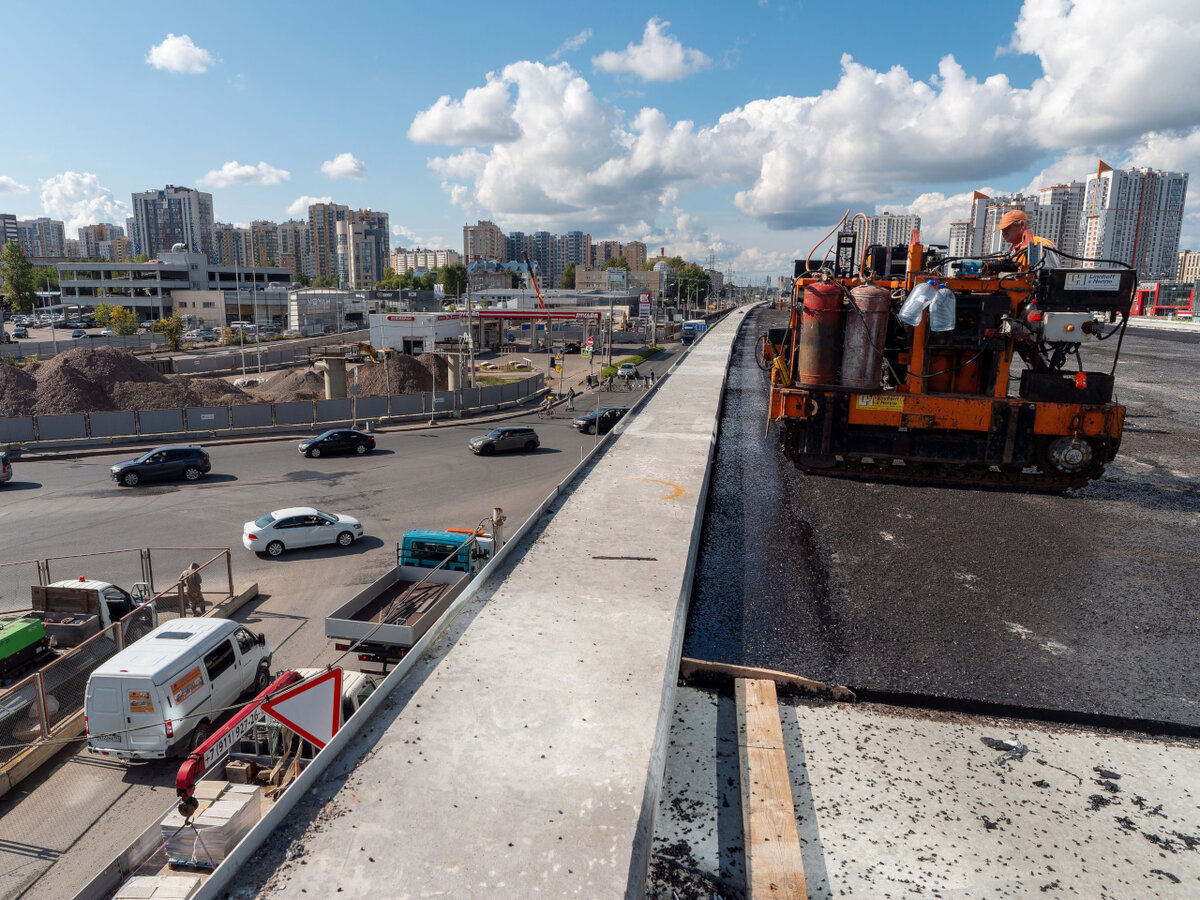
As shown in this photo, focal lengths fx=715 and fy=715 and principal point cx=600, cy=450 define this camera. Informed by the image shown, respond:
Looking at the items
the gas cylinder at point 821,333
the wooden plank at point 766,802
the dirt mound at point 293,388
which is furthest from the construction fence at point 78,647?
the dirt mound at point 293,388

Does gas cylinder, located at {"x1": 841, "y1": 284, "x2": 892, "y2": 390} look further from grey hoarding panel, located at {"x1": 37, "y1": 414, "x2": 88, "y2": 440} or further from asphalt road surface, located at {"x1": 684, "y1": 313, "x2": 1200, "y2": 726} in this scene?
grey hoarding panel, located at {"x1": 37, "y1": 414, "x2": 88, "y2": 440}

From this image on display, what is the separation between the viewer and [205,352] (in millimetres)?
70125

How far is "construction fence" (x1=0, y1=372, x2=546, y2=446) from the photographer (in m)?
30.2

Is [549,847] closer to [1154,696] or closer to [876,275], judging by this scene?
[1154,696]

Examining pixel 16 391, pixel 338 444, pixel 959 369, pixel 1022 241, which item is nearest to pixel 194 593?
pixel 959 369

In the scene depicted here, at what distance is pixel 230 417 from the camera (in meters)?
33.4

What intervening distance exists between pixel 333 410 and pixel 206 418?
18.2ft

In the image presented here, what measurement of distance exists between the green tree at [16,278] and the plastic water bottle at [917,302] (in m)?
134

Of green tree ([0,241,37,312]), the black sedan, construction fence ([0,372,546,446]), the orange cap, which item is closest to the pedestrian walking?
the black sedan

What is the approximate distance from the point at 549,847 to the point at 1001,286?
451 inches

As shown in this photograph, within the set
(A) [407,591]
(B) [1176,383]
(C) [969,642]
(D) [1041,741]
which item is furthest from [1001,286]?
(B) [1176,383]

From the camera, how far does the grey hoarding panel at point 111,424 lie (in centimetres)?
3100

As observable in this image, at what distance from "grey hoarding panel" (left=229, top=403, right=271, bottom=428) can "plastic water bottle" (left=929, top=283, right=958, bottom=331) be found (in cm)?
3076

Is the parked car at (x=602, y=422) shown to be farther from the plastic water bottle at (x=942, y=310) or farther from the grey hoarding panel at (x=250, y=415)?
the plastic water bottle at (x=942, y=310)
